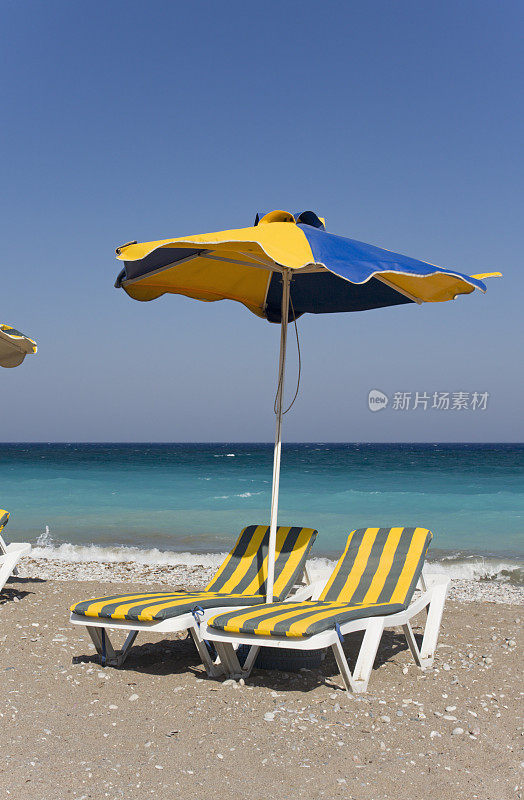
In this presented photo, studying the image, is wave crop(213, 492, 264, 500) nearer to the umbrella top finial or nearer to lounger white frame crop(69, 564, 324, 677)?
lounger white frame crop(69, 564, 324, 677)

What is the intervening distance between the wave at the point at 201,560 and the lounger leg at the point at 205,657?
16.0 feet

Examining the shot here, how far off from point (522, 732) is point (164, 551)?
328 inches

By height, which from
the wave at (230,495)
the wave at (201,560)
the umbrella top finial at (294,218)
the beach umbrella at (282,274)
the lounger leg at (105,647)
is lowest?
the wave at (230,495)

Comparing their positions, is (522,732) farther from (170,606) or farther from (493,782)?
(170,606)

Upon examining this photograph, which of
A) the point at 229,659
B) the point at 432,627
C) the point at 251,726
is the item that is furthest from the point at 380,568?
the point at 251,726

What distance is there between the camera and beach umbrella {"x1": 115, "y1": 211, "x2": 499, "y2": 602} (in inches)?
145

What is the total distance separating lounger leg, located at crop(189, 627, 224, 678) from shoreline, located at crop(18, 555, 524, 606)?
3.10 metres

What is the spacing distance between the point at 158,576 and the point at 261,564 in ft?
11.6

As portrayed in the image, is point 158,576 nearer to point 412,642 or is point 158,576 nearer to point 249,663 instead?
point 249,663

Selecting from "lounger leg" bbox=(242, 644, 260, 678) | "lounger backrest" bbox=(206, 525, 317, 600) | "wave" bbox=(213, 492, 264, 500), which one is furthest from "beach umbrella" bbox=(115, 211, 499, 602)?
"wave" bbox=(213, 492, 264, 500)

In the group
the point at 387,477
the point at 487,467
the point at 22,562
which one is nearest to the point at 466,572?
the point at 22,562

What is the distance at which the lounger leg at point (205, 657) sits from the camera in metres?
3.95

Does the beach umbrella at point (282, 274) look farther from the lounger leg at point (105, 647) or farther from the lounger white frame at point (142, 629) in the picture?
the lounger leg at point (105, 647)

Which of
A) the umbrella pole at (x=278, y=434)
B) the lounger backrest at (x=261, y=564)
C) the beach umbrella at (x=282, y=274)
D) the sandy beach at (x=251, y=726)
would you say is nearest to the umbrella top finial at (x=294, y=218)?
the beach umbrella at (x=282, y=274)
